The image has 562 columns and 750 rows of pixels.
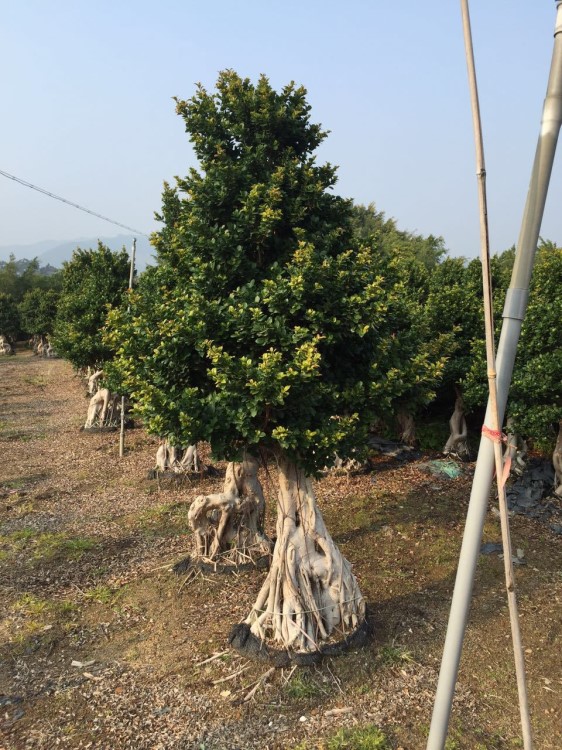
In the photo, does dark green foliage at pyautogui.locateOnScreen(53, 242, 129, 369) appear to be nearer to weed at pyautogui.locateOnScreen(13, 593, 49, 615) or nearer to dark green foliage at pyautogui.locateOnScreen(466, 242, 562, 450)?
weed at pyautogui.locateOnScreen(13, 593, 49, 615)

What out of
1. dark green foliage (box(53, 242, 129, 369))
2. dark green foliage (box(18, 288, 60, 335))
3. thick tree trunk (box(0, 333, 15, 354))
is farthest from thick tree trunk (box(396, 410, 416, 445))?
thick tree trunk (box(0, 333, 15, 354))

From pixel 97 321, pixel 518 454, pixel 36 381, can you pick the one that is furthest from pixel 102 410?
pixel 36 381

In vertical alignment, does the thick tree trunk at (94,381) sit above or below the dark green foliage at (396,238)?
below

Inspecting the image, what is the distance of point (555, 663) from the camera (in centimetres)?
807

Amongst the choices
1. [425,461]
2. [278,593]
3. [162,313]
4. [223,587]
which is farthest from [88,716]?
[425,461]

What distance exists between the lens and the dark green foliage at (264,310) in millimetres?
7414

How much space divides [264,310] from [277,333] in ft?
2.30

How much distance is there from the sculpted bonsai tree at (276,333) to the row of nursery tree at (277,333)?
0.02m

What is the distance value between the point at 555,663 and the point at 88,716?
660 centimetres

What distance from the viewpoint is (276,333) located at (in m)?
7.45

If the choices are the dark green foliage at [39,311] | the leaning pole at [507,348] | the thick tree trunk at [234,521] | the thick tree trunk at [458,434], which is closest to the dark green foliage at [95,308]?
the thick tree trunk at [234,521]

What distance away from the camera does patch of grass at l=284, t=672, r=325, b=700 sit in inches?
291

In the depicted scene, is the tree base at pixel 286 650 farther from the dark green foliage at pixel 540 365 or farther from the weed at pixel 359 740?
the dark green foliage at pixel 540 365

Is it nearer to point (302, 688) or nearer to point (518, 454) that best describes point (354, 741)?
point (302, 688)
